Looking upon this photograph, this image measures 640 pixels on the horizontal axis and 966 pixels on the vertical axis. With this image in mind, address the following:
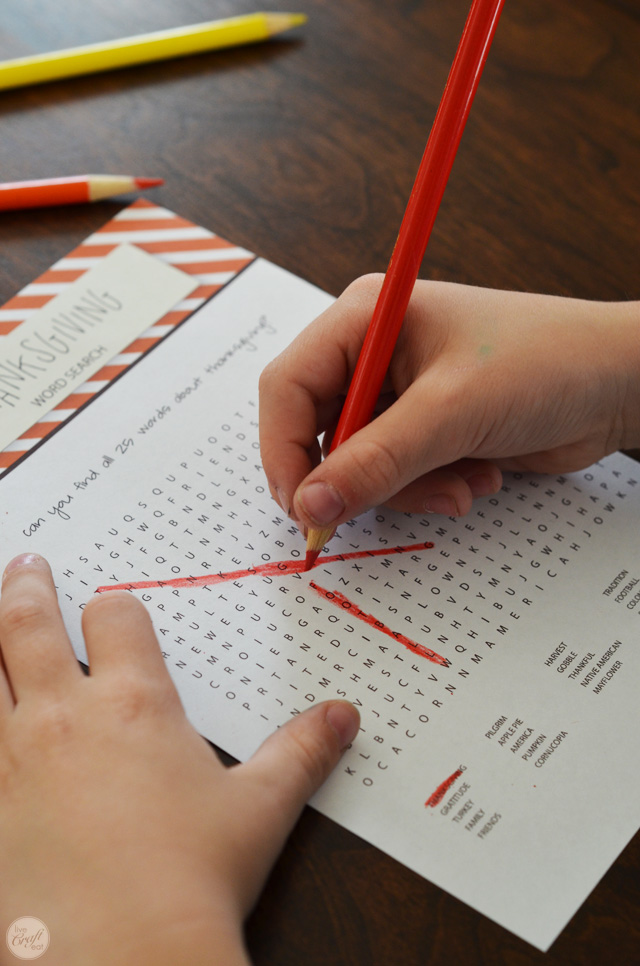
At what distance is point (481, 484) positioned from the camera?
0.57 metres

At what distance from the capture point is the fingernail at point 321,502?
482mm

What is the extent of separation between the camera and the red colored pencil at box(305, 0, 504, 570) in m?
0.47

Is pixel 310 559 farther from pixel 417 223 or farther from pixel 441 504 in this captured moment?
pixel 417 223

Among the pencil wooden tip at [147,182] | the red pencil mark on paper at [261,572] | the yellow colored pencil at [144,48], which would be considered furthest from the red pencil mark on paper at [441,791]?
the yellow colored pencil at [144,48]

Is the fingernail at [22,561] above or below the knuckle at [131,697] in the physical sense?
below

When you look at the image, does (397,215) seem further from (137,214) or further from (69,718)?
(69,718)

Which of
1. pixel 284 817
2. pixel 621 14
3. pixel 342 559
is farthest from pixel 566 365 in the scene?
pixel 621 14

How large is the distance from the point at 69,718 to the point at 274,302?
1.19 ft

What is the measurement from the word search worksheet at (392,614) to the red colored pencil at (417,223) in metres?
0.06

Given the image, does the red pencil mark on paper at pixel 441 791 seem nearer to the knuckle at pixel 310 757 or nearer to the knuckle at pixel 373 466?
the knuckle at pixel 310 757

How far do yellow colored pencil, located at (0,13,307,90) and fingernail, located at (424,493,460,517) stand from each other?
52 cm

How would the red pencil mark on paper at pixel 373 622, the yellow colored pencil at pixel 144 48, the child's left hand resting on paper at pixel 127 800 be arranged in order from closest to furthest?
the child's left hand resting on paper at pixel 127 800 → the red pencil mark on paper at pixel 373 622 → the yellow colored pencil at pixel 144 48

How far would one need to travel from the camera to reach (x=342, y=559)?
0.54m

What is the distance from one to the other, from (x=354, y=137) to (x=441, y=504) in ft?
1.25
